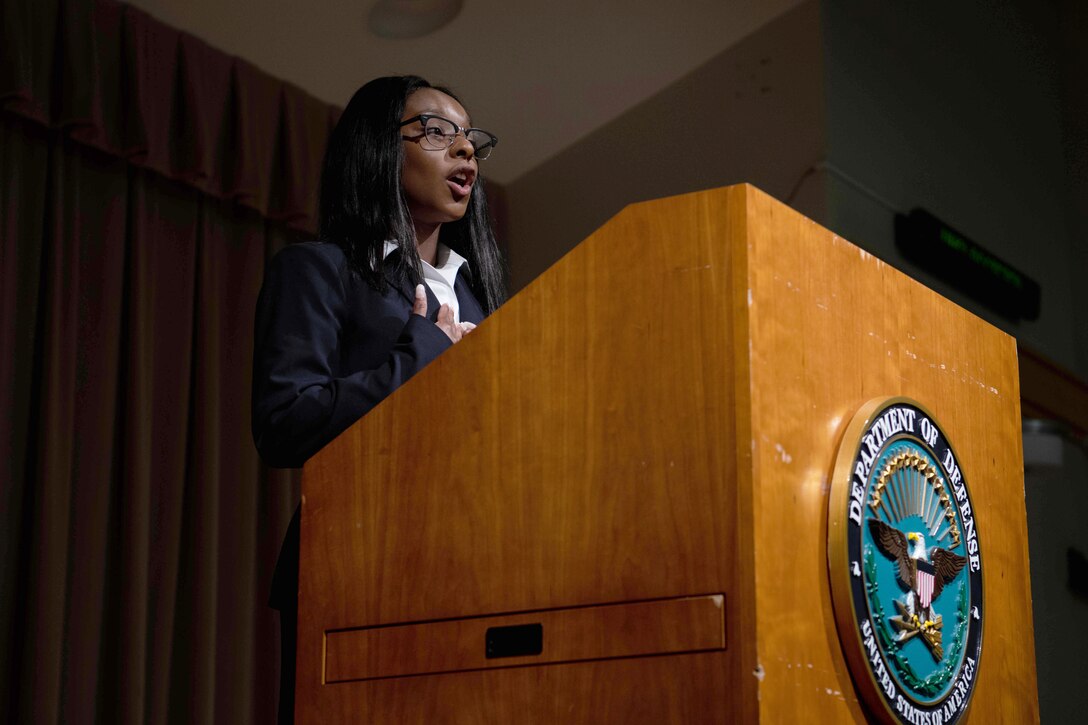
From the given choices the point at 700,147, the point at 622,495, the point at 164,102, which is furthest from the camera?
the point at 700,147

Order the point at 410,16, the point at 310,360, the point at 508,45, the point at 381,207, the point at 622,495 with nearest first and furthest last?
the point at 622,495, the point at 310,360, the point at 381,207, the point at 410,16, the point at 508,45

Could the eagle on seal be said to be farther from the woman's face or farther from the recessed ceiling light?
the recessed ceiling light

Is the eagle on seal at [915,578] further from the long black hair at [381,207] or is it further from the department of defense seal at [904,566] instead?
the long black hair at [381,207]

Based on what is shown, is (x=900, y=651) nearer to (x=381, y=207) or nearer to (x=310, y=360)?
(x=310, y=360)

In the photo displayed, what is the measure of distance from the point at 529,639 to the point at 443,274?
1.98 feet

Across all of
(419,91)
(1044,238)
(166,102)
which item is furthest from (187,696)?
(1044,238)

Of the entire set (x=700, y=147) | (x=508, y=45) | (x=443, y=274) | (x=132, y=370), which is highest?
(x=508, y=45)

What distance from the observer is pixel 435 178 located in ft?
5.04

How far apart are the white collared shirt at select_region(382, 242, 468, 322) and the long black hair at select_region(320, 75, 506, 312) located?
2cm

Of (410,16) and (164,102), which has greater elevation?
(410,16)

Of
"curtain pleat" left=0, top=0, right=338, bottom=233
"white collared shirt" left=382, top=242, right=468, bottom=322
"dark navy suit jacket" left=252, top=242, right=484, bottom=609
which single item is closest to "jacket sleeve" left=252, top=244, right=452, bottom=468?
"dark navy suit jacket" left=252, top=242, right=484, bottom=609

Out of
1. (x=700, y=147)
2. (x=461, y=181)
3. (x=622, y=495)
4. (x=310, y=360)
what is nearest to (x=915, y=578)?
(x=622, y=495)

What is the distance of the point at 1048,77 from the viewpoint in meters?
5.36

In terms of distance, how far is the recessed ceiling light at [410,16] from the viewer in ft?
12.6
